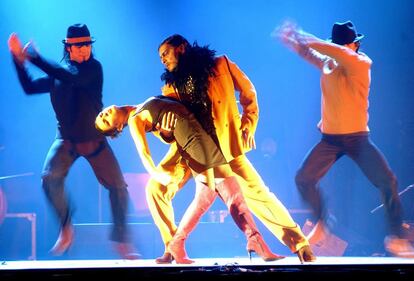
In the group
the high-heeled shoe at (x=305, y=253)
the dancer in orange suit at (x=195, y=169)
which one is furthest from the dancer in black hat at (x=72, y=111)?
the high-heeled shoe at (x=305, y=253)

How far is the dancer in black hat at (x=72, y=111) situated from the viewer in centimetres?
327

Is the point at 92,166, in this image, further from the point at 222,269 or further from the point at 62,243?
the point at 222,269

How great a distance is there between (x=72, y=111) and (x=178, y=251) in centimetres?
122

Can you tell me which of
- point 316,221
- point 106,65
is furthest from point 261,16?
point 316,221

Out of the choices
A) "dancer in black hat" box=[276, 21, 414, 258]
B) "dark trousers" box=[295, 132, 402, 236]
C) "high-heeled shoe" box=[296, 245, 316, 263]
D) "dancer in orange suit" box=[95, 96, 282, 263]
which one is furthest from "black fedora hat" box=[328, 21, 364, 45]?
"high-heeled shoe" box=[296, 245, 316, 263]

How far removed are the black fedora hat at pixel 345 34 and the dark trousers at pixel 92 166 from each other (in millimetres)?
1746

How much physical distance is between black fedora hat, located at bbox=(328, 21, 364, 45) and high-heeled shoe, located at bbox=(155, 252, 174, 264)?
6.05 ft

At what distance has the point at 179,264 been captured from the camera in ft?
10.3

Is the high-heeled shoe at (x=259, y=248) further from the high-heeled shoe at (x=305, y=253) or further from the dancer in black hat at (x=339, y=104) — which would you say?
the dancer in black hat at (x=339, y=104)

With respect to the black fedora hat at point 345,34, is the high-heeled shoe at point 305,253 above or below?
below

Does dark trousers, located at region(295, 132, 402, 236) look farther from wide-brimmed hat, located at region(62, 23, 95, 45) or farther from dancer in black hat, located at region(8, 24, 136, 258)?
wide-brimmed hat, located at region(62, 23, 95, 45)

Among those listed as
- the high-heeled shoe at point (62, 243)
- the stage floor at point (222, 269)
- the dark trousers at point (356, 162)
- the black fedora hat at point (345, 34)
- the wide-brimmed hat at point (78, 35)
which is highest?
the wide-brimmed hat at point (78, 35)

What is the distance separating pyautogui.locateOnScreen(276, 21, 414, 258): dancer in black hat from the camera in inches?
127

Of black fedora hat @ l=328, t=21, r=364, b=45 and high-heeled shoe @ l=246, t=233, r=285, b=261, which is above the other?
black fedora hat @ l=328, t=21, r=364, b=45
